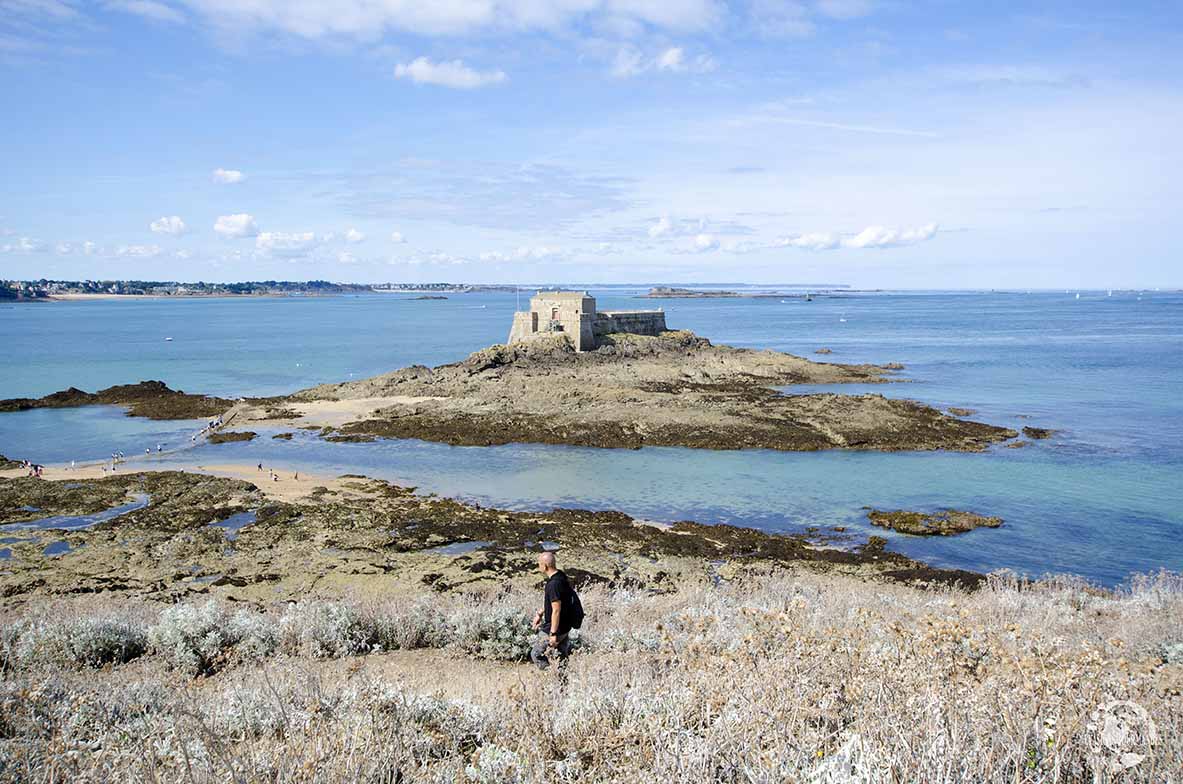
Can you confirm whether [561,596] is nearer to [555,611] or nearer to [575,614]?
[555,611]

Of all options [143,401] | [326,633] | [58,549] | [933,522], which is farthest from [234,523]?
[143,401]

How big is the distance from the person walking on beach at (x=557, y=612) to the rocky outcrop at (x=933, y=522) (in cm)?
1357

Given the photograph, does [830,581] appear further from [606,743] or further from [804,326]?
[804,326]

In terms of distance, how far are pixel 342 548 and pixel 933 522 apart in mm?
13783

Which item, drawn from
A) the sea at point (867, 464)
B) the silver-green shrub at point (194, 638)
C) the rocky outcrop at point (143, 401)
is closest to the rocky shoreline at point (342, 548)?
the sea at point (867, 464)

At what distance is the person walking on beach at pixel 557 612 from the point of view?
7.02 meters

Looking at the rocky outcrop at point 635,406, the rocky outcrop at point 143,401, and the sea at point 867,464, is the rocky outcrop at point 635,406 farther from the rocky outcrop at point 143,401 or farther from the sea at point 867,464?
the rocky outcrop at point 143,401

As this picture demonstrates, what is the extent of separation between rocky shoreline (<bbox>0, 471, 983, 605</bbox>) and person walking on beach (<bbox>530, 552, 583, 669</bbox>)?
20.0 ft

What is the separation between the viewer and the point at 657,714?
15.8 feet

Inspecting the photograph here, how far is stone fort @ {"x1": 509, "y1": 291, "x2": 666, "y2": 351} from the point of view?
156ft

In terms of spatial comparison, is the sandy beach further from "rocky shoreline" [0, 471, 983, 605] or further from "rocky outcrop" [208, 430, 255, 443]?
"rocky outcrop" [208, 430, 255, 443]

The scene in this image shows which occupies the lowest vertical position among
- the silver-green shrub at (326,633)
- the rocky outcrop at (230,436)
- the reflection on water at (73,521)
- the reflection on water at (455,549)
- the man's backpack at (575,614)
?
the reflection on water at (73,521)

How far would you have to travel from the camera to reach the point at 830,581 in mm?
13922
